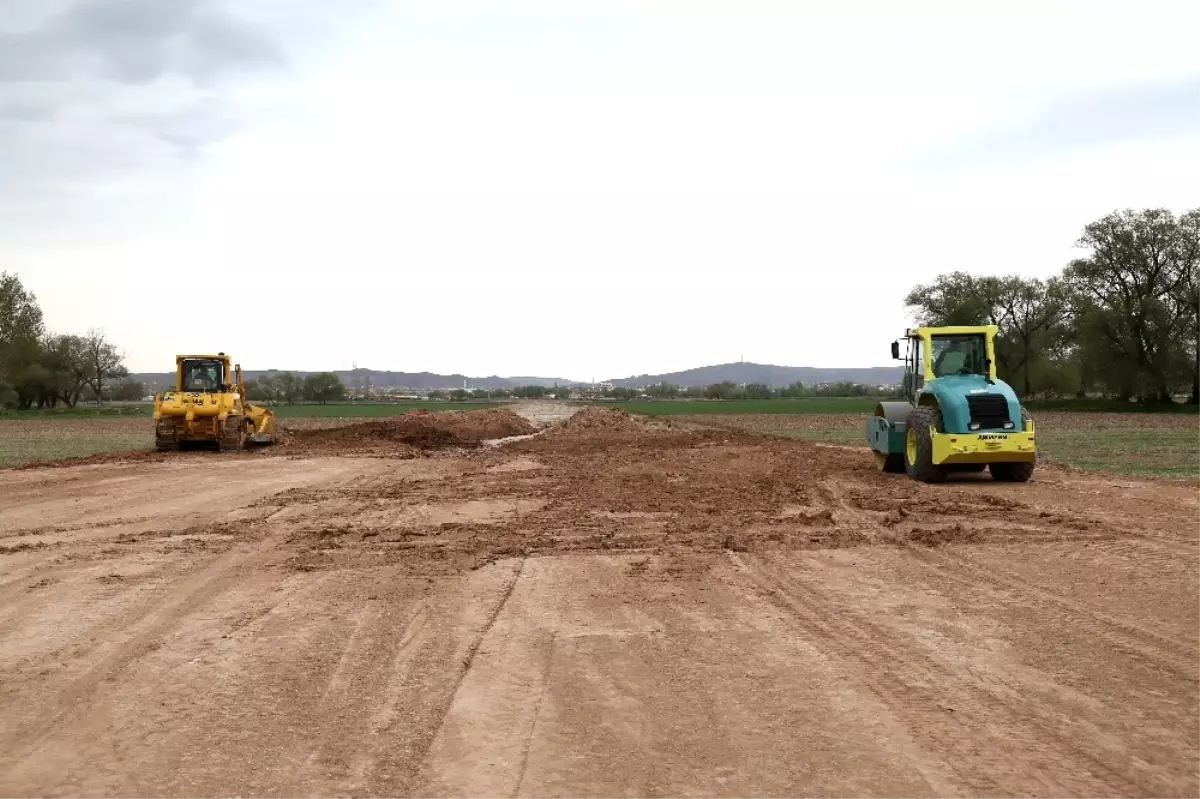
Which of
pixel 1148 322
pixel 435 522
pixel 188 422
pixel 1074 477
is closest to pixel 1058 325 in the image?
pixel 1148 322

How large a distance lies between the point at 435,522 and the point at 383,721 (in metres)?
7.61

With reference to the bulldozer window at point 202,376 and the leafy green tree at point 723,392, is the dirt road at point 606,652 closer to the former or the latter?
the bulldozer window at point 202,376

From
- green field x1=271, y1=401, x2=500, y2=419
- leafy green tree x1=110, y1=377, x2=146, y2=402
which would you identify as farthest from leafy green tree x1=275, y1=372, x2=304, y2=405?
leafy green tree x1=110, y1=377, x2=146, y2=402

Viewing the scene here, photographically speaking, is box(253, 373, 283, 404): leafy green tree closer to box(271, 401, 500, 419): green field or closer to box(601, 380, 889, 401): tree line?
box(271, 401, 500, 419): green field

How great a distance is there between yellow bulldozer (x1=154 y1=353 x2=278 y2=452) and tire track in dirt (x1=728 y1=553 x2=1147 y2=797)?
73.6 ft

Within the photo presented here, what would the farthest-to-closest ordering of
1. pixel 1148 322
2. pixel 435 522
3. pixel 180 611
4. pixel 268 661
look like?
pixel 1148 322
pixel 435 522
pixel 180 611
pixel 268 661

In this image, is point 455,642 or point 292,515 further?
point 292,515

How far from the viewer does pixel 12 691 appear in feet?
18.6

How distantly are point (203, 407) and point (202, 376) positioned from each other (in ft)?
4.53

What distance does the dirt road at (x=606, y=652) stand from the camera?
4.45 metres

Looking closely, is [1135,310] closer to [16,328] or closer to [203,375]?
[203,375]

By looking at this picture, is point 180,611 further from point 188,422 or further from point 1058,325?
point 1058,325

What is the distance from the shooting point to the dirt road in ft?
14.6

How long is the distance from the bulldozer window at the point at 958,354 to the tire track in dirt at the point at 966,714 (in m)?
11.5
